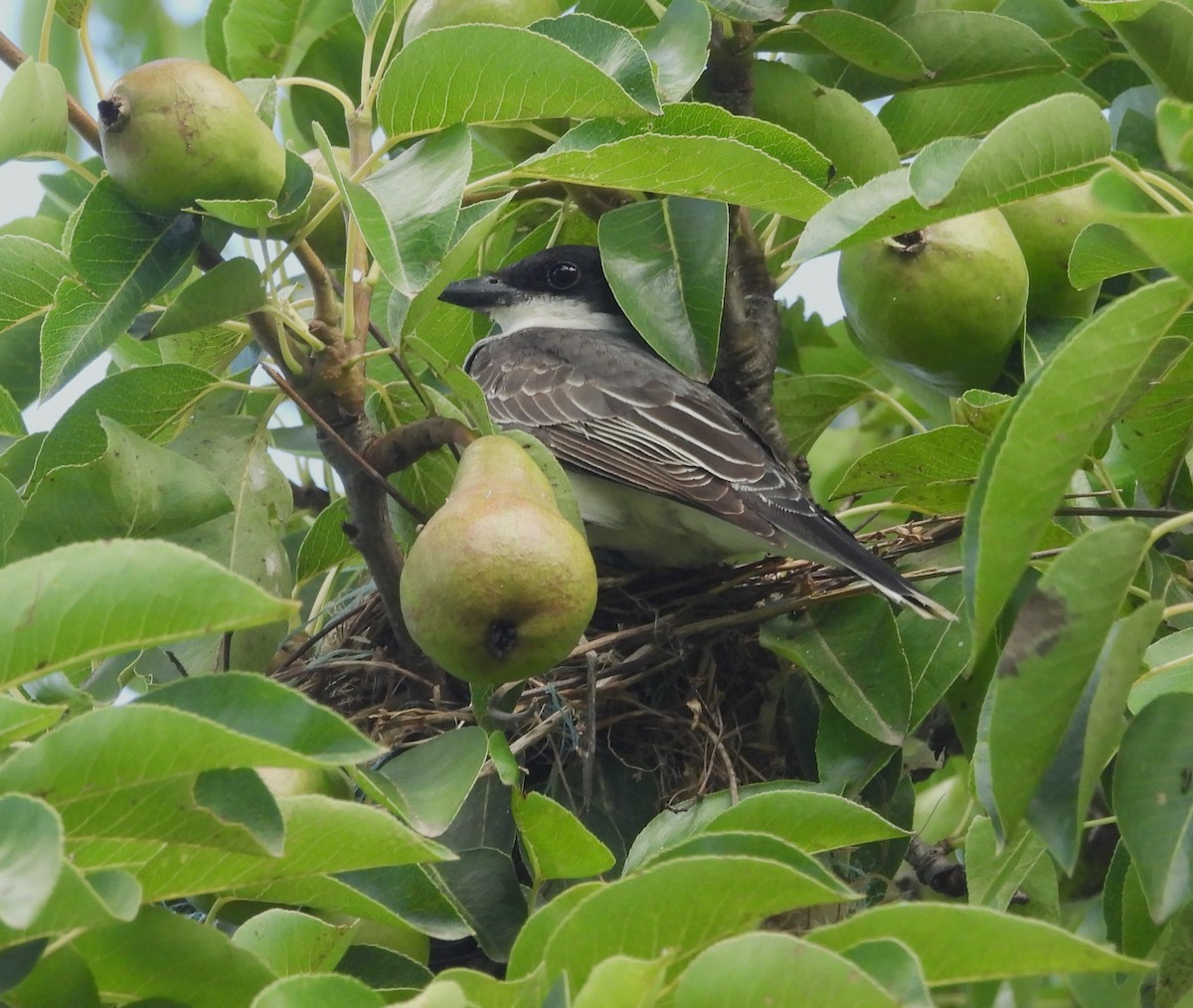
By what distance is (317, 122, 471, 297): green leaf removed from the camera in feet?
6.57

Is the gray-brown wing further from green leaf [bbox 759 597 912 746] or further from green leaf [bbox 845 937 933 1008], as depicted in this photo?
green leaf [bbox 845 937 933 1008]

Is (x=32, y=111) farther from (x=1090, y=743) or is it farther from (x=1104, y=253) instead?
(x=1090, y=743)

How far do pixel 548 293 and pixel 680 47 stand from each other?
5.82 ft

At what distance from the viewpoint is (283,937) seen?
1697 mm

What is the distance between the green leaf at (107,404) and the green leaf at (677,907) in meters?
1.52

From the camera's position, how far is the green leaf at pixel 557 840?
1.99 m

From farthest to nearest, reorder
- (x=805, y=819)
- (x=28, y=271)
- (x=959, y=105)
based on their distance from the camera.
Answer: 1. (x=959, y=105)
2. (x=28, y=271)
3. (x=805, y=819)

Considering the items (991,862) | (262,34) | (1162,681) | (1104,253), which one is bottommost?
(991,862)

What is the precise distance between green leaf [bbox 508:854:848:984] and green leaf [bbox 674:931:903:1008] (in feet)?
0.32

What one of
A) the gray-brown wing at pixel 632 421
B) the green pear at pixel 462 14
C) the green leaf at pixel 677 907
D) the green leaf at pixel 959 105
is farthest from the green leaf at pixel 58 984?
the green leaf at pixel 959 105

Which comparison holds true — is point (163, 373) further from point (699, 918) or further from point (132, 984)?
point (699, 918)

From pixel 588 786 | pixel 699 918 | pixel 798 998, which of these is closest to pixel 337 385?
pixel 588 786

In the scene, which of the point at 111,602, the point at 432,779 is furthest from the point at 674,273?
the point at 111,602

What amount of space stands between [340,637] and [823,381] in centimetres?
131
